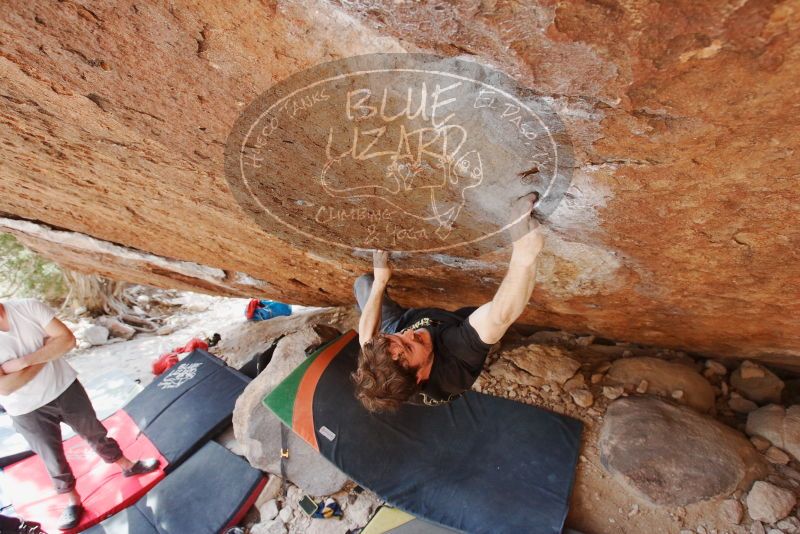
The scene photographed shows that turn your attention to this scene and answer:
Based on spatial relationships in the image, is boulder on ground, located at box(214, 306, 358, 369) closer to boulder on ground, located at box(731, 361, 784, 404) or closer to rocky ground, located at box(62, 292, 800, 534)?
rocky ground, located at box(62, 292, 800, 534)

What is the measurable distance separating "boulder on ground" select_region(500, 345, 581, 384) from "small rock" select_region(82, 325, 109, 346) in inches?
244

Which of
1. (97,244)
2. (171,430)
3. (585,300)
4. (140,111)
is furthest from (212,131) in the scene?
(171,430)

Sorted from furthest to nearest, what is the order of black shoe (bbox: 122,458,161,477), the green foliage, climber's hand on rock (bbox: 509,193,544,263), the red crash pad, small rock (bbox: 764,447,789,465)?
the green foliage, black shoe (bbox: 122,458,161,477), the red crash pad, small rock (bbox: 764,447,789,465), climber's hand on rock (bbox: 509,193,544,263)

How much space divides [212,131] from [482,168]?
3.32ft

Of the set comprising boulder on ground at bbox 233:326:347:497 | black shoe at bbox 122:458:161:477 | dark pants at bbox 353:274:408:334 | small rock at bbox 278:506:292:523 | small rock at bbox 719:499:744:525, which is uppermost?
dark pants at bbox 353:274:408:334

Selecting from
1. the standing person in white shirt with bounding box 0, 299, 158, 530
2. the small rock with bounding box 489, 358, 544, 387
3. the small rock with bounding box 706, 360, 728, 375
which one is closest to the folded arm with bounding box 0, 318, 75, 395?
the standing person in white shirt with bounding box 0, 299, 158, 530

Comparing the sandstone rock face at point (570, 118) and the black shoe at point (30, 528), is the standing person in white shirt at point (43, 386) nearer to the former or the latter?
the black shoe at point (30, 528)

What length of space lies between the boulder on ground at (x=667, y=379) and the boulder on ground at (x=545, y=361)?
0.30 meters

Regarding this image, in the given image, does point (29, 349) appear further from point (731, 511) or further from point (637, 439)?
point (731, 511)

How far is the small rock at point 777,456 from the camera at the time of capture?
7.93ft

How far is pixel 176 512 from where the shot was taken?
122 inches

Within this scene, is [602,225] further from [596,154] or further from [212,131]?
[212,131]

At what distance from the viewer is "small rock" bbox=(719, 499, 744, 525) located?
223cm

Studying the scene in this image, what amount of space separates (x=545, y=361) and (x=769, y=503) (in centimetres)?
143
